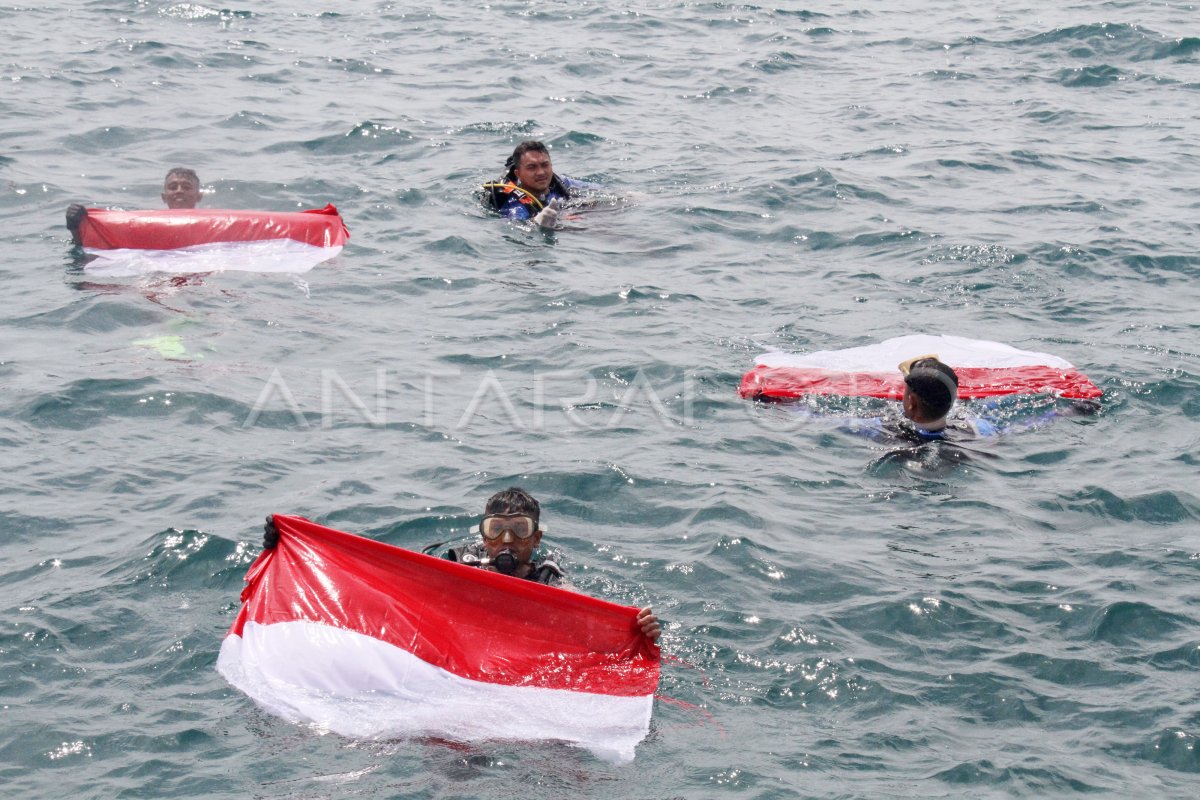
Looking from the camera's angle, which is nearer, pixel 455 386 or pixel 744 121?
pixel 455 386

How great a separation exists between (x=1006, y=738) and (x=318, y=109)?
15.4 m

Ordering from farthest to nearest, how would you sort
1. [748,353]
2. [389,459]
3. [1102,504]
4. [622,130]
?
[622,130]
[748,353]
[389,459]
[1102,504]

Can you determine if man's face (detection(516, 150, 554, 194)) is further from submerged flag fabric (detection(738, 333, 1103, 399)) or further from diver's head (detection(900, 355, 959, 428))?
diver's head (detection(900, 355, 959, 428))

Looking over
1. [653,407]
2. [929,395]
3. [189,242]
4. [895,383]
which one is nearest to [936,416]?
[929,395]

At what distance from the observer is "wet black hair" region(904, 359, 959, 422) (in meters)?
10.3

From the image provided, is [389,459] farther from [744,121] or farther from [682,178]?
[744,121]

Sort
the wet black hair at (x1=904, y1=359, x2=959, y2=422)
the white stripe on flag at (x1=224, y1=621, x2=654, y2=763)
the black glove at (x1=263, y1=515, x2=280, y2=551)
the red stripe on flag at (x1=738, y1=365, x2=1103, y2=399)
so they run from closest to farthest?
the white stripe on flag at (x1=224, y1=621, x2=654, y2=763), the black glove at (x1=263, y1=515, x2=280, y2=551), the wet black hair at (x1=904, y1=359, x2=959, y2=422), the red stripe on flag at (x1=738, y1=365, x2=1103, y2=399)

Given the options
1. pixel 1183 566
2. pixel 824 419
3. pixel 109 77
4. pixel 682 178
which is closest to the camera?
pixel 1183 566

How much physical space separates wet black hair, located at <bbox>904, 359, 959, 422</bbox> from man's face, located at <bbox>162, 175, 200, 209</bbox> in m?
8.19

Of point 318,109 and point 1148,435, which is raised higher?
point 318,109

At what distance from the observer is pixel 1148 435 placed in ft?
34.9

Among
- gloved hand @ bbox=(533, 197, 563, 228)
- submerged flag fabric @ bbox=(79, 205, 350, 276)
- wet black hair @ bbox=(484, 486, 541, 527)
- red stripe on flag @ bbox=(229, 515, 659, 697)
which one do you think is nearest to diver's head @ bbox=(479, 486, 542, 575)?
wet black hair @ bbox=(484, 486, 541, 527)

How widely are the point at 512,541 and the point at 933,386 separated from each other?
3956mm

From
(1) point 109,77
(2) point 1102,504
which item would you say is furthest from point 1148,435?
→ (1) point 109,77
